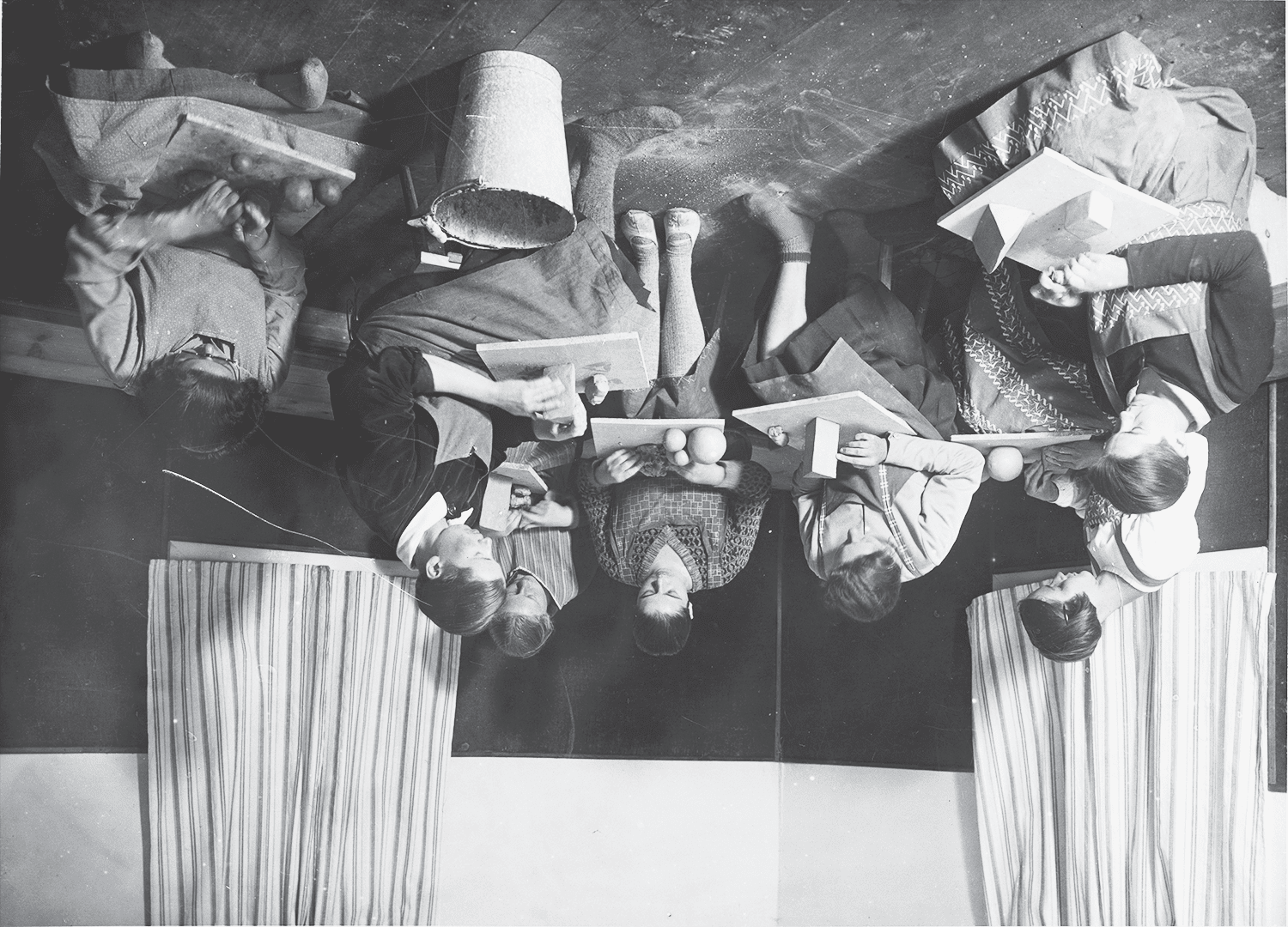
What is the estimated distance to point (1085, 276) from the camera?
1.64 m

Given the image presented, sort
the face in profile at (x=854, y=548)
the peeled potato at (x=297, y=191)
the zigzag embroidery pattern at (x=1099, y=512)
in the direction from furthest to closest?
the face in profile at (x=854, y=548) → the zigzag embroidery pattern at (x=1099, y=512) → the peeled potato at (x=297, y=191)

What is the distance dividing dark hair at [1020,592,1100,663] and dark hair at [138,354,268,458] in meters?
1.34

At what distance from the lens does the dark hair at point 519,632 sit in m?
1.81

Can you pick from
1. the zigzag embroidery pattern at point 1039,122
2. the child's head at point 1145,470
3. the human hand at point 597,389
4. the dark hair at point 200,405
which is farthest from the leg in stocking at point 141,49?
the child's head at point 1145,470

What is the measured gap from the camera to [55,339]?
1.52m

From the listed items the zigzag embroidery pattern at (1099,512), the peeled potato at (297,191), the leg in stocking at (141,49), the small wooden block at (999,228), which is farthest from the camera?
the zigzag embroidery pattern at (1099,512)

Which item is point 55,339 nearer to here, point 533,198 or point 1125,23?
point 533,198

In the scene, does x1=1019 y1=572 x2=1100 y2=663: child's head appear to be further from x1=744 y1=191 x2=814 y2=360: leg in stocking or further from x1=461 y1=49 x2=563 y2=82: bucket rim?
x1=461 y1=49 x2=563 y2=82: bucket rim

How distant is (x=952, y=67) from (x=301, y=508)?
4.02ft

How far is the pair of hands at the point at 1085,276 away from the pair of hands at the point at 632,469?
0.63 meters

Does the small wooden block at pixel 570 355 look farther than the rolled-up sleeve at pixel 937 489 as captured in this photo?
No

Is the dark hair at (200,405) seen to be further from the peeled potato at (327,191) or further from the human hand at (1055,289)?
the human hand at (1055,289)

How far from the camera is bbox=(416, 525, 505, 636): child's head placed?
68.9 inches

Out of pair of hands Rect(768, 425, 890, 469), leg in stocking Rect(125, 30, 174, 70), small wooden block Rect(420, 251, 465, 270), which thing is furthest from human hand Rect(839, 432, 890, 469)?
leg in stocking Rect(125, 30, 174, 70)
